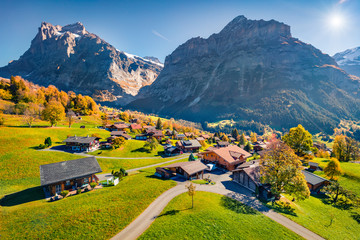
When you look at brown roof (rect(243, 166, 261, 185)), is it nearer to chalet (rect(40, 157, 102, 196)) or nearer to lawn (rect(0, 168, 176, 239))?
lawn (rect(0, 168, 176, 239))

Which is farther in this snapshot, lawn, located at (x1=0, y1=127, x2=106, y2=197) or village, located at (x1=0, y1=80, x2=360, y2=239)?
lawn, located at (x1=0, y1=127, x2=106, y2=197)

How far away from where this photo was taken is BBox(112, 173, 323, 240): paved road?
21938 millimetres

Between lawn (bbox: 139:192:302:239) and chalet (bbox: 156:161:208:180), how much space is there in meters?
13.4

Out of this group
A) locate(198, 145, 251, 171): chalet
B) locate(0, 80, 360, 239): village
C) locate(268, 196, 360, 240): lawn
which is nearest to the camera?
locate(0, 80, 360, 239): village

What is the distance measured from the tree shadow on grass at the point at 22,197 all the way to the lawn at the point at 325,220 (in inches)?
2148

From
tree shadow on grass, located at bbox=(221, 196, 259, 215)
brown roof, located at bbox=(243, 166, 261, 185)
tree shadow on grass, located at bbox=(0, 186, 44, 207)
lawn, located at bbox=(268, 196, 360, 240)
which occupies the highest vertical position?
brown roof, located at bbox=(243, 166, 261, 185)

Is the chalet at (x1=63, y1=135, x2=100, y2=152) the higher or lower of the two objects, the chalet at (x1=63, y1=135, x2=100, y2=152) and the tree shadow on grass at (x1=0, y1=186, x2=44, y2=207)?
the higher

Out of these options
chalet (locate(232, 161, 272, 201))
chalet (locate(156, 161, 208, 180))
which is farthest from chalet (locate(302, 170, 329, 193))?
chalet (locate(156, 161, 208, 180))

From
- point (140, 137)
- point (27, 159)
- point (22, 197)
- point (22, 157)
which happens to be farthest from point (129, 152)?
point (22, 197)

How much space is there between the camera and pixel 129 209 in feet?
86.2

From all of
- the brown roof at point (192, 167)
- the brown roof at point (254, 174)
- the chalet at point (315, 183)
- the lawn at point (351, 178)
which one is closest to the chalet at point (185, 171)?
the brown roof at point (192, 167)

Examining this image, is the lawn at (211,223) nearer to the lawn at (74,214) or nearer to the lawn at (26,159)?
the lawn at (74,214)

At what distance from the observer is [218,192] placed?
1474 inches

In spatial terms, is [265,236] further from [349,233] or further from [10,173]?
[10,173]
